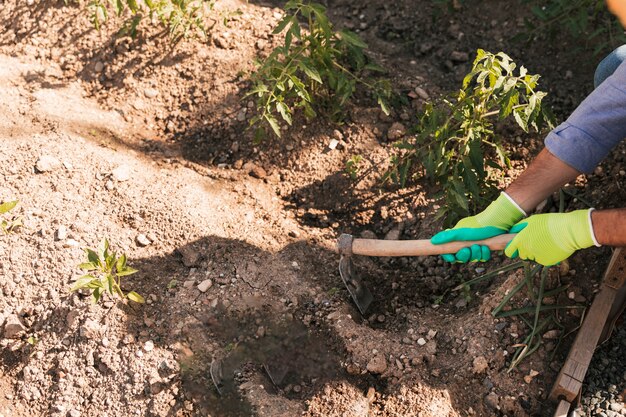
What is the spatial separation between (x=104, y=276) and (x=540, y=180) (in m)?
1.66

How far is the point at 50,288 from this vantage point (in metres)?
2.63

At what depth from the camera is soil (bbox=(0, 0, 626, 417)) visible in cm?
243

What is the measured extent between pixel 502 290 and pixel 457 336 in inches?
10.4

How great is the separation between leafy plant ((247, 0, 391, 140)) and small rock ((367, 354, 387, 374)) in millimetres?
1067

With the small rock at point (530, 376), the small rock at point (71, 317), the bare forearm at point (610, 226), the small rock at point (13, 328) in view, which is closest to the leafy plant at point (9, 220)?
the small rock at point (13, 328)

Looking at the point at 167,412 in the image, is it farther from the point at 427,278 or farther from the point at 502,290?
the point at 502,290

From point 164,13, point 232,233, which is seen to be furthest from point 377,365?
point 164,13

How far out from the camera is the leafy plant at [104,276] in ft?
7.86

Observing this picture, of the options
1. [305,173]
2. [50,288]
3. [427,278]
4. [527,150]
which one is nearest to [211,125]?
[305,173]

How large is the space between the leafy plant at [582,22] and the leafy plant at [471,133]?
0.69m

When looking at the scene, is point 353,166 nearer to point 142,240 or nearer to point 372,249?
point 372,249

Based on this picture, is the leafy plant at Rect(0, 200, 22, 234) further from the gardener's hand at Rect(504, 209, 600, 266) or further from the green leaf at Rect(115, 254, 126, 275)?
the gardener's hand at Rect(504, 209, 600, 266)

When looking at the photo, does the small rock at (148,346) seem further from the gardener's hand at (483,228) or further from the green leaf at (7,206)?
the gardener's hand at (483,228)

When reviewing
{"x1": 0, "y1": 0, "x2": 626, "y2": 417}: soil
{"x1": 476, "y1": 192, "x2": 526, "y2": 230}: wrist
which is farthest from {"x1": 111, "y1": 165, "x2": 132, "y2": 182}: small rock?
{"x1": 476, "y1": 192, "x2": 526, "y2": 230}: wrist
